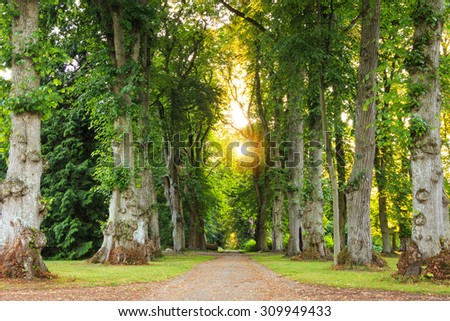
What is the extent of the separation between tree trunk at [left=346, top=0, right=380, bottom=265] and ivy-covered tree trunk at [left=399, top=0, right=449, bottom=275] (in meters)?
3.91

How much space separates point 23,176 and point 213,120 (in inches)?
831

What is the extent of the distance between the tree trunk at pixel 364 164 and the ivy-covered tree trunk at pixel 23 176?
32.4 feet

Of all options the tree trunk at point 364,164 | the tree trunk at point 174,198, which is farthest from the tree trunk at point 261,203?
the tree trunk at point 364,164

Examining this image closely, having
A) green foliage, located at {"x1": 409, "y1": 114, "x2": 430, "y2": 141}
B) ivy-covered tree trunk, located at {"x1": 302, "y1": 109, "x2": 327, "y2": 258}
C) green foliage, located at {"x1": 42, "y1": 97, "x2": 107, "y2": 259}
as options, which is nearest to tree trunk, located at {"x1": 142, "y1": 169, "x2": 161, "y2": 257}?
green foliage, located at {"x1": 42, "y1": 97, "x2": 107, "y2": 259}

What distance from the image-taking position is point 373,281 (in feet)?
35.5

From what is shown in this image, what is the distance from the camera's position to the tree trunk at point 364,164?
49.9 feet

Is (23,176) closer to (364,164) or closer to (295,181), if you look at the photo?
(364,164)

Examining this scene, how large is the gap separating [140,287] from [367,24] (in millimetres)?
11416

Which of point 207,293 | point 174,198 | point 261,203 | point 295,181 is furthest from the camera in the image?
point 261,203

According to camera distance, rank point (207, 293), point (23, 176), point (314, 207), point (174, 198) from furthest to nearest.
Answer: point (174, 198) → point (314, 207) → point (23, 176) → point (207, 293)

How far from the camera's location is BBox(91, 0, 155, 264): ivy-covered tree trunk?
18.3 meters

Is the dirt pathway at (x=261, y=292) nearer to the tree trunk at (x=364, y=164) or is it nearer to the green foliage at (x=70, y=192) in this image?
the tree trunk at (x=364, y=164)

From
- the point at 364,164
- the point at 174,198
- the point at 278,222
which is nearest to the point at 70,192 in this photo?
the point at 174,198

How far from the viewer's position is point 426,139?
10.7 meters
